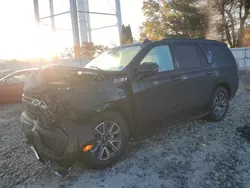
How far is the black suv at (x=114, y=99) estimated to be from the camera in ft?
9.02

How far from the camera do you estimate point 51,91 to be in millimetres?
2754

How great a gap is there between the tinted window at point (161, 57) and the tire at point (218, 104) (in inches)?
56.5

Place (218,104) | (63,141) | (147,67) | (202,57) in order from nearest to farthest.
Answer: (63,141) → (147,67) → (202,57) → (218,104)

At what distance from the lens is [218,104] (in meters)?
4.92

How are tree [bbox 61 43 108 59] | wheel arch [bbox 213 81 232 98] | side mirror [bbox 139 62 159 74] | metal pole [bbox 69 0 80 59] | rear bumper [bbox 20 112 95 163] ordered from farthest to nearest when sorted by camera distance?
tree [bbox 61 43 108 59]
metal pole [bbox 69 0 80 59]
wheel arch [bbox 213 81 232 98]
side mirror [bbox 139 62 159 74]
rear bumper [bbox 20 112 95 163]

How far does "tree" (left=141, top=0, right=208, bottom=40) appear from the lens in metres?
21.2

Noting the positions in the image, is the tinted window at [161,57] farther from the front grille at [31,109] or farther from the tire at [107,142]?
the front grille at [31,109]

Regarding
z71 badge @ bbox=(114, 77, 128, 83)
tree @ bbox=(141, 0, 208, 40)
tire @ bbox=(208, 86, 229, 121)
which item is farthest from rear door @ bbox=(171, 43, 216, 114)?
tree @ bbox=(141, 0, 208, 40)

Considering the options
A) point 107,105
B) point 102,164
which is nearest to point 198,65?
point 107,105

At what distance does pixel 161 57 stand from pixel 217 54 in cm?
181

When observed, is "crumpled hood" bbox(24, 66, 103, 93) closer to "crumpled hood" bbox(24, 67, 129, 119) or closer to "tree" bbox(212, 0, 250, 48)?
"crumpled hood" bbox(24, 67, 129, 119)

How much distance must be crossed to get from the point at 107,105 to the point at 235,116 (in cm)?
355

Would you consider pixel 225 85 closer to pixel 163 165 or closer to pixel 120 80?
pixel 163 165

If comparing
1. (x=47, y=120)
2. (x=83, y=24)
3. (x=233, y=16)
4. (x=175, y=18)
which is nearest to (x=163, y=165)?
(x=47, y=120)
